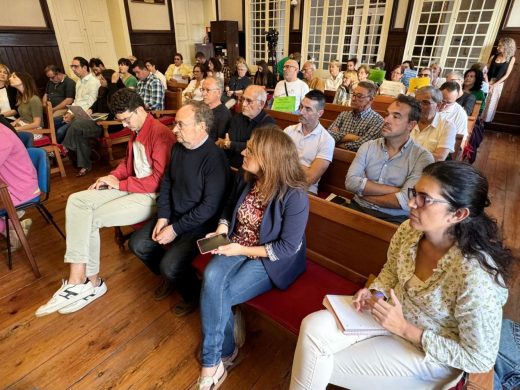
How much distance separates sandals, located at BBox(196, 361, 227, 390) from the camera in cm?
131

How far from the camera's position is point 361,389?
1.07m

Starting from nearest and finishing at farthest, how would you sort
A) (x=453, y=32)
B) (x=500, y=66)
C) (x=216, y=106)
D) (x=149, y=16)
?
(x=216, y=106)
(x=500, y=66)
(x=453, y=32)
(x=149, y=16)

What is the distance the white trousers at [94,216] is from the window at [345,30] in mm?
6233

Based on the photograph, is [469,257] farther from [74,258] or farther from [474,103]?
[474,103]

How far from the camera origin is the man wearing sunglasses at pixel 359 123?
245 centimetres

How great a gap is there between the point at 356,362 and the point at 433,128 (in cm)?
199

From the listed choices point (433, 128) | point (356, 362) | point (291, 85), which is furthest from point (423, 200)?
point (291, 85)

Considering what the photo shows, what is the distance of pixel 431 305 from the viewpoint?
0.97 metres

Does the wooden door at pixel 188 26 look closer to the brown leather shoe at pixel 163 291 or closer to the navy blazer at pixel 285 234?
the brown leather shoe at pixel 163 291

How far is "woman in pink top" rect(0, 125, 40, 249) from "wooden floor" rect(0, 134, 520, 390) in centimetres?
53

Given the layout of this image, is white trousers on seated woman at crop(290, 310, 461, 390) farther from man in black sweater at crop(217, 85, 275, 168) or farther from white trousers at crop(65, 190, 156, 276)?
man in black sweater at crop(217, 85, 275, 168)

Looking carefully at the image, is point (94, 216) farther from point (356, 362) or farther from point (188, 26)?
point (188, 26)

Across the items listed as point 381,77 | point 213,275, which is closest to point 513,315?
point 213,275

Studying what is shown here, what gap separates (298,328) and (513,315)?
4.68ft
